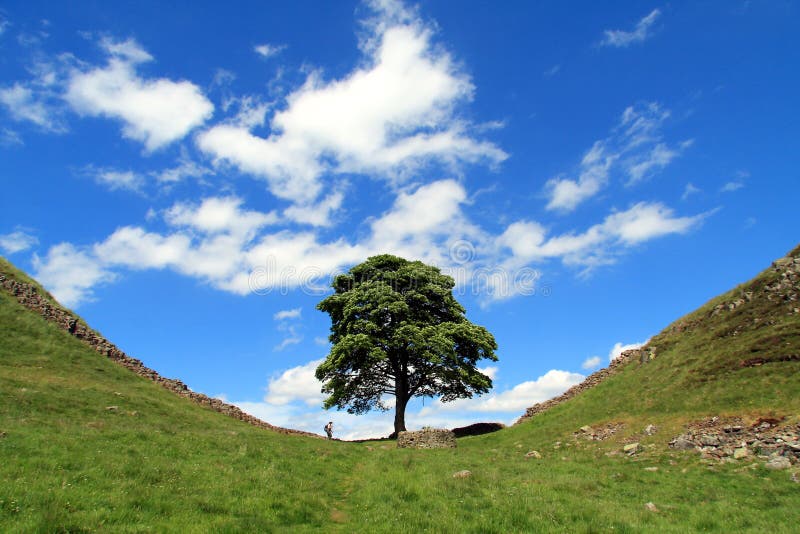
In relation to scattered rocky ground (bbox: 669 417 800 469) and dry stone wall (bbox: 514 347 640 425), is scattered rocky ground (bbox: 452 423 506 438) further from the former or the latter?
scattered rocky ground (bbox: 669 417 800 469)

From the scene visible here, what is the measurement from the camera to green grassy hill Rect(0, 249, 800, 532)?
13.3 metres

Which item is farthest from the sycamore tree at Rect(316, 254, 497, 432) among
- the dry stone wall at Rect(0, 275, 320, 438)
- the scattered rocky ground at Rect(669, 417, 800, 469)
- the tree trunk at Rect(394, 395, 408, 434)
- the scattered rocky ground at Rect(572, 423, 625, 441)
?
the scattered rocky ground at Rect(669, 417, 800, 469)

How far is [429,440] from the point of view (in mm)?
34125

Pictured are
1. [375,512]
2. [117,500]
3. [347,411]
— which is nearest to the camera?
[117,500]

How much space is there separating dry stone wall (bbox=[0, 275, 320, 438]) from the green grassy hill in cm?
165

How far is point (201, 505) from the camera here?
13742mm

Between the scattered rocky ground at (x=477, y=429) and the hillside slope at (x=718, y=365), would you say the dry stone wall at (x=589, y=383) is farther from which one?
the scattered rocky ground at (x=477, y=429)

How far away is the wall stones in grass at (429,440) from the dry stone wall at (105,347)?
10.1m

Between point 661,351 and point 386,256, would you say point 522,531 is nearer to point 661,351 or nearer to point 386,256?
point 661,351

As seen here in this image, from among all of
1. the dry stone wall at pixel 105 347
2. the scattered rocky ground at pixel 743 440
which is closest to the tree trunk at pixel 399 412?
the dry stone wall at pixel 105 347

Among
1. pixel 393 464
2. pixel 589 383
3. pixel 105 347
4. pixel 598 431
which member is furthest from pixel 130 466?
pixel 589 383

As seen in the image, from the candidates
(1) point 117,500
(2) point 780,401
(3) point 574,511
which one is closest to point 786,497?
(3) point 574,511

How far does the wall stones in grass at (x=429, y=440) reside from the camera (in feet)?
111

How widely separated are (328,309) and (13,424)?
106 ft
